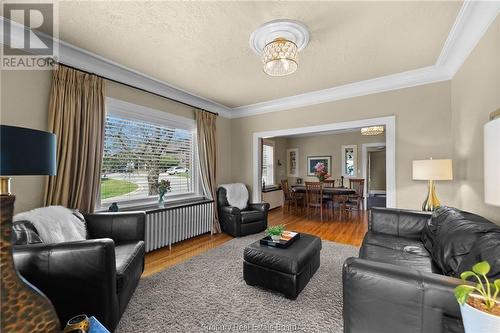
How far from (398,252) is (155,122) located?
12.5ft

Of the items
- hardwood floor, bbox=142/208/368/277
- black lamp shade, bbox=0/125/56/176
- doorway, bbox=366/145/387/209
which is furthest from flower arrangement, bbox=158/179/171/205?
doorway, bbox=366/145/387/209

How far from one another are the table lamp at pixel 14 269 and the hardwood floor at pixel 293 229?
5.65ft

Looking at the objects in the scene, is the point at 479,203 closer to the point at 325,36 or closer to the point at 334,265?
the point at 334,265

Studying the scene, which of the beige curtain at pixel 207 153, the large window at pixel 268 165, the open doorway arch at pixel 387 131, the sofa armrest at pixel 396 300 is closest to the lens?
the sofa armrest at pixel 396 300

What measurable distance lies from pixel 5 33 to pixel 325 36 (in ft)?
10.9

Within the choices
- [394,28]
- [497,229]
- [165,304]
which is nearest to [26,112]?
[165,304]

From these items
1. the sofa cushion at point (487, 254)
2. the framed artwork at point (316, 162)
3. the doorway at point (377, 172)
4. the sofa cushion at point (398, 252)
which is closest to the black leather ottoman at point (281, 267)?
the sofa cushion at point (398, 252)

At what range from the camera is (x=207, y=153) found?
14.3ft

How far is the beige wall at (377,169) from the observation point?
802 centimetres

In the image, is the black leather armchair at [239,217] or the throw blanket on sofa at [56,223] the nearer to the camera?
the throw blanket on sofa at [56,223]

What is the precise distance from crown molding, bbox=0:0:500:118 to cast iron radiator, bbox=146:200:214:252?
2.01 m

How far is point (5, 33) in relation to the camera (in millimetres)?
2131

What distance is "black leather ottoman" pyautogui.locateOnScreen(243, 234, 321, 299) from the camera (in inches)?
79.3

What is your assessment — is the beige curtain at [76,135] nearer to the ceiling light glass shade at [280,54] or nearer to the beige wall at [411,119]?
the ceiling light glass shade at [280,54]
